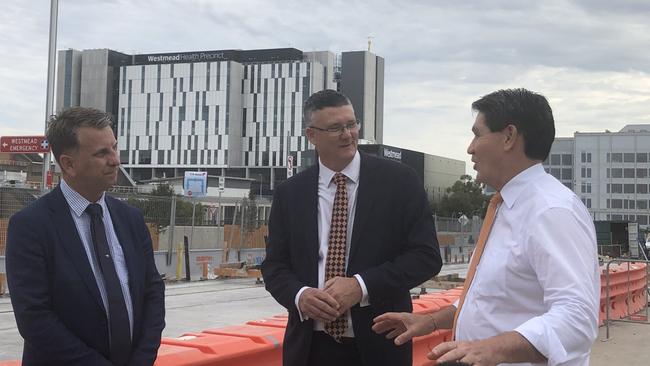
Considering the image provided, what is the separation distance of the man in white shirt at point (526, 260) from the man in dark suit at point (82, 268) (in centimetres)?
147

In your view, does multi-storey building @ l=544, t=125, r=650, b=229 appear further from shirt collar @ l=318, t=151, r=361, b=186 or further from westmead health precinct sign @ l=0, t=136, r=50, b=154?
shirt collar @ l=318, t=151, r=361, b=186

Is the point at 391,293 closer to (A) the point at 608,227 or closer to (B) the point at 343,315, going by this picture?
(B) the point at 343,315

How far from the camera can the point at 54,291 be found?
277 cm

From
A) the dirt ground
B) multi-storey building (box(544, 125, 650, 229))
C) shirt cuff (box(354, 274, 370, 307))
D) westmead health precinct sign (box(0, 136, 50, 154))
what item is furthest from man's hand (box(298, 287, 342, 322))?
multi-storey building (box(544, 125, 650, 229))

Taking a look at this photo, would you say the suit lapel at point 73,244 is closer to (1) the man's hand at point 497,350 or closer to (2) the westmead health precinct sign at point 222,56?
(1) the man's hand at point 497,350

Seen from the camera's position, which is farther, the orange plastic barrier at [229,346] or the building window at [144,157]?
the building window at [144,157]

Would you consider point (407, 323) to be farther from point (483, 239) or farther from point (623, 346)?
point (623, 346)

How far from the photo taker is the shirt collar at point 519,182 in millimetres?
2266

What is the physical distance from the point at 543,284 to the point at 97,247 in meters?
1.85

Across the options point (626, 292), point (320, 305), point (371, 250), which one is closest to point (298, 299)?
point (320, 305)

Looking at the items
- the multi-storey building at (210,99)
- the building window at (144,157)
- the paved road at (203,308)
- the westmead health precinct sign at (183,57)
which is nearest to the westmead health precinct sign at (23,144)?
the paved road at (203,308)

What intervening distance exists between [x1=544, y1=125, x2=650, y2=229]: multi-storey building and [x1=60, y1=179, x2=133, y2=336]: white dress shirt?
99351 millimetres

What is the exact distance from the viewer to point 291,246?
3.39 m

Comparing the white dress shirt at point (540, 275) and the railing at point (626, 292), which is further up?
the white dress shirt at point (540, 275)
